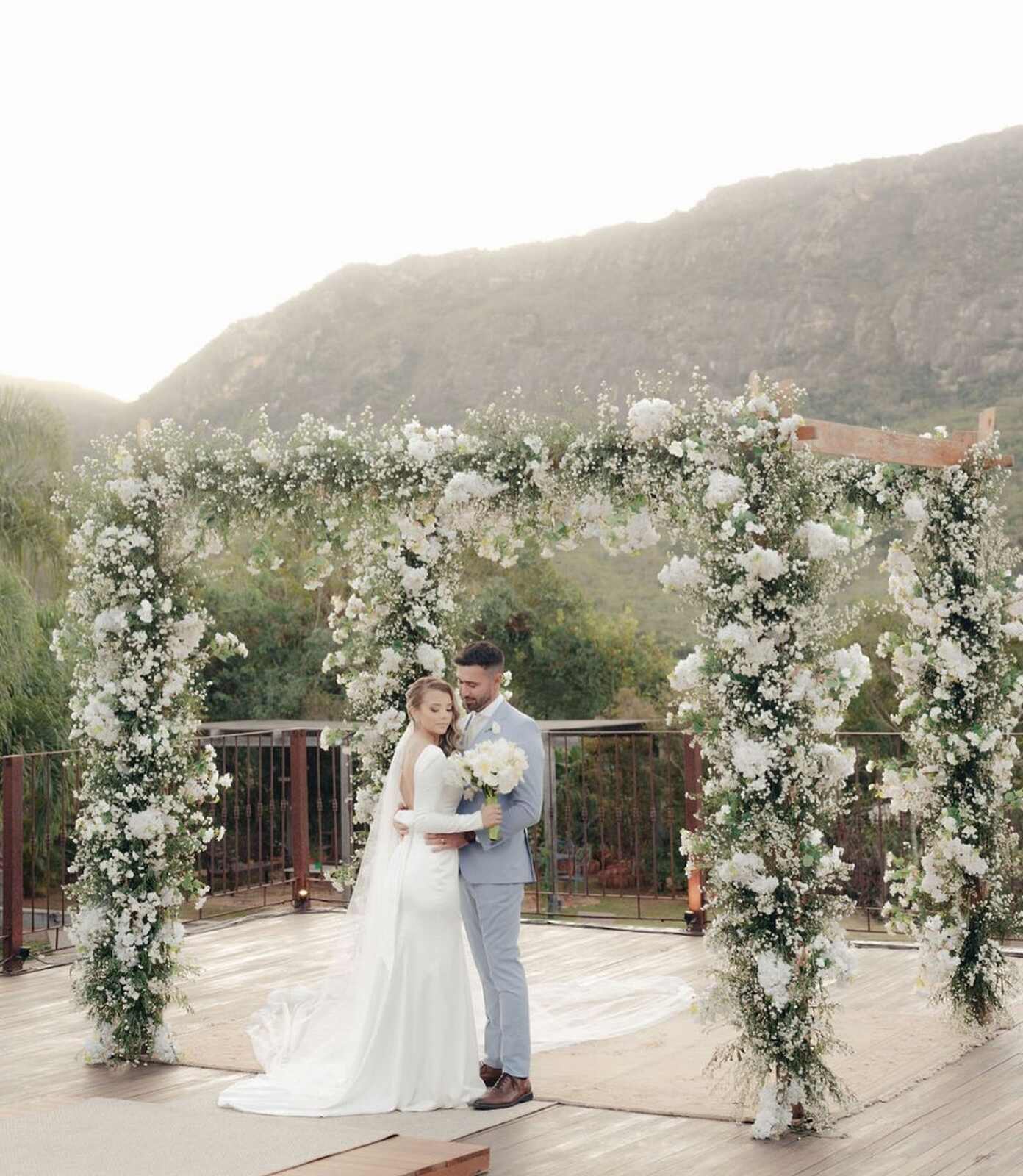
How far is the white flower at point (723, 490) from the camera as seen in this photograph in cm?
543

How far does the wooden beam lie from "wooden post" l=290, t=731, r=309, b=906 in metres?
6.22

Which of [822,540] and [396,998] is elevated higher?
[822,540]

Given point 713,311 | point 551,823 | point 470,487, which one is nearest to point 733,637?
point 470,487

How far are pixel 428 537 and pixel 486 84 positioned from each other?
18.5 metres

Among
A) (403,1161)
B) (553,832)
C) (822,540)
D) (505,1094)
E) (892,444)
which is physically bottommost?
(505,1094)

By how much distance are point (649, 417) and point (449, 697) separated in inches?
55.7

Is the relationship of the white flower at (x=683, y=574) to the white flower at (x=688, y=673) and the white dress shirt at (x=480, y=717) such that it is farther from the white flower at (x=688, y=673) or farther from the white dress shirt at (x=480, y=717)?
the white dress shirt at (x=480, y=717)

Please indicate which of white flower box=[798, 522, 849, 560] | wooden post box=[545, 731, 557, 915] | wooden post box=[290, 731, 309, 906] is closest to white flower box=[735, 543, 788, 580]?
white flower box=[798, 522, 849, 560]

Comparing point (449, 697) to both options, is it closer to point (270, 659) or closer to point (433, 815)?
point (433, 815)

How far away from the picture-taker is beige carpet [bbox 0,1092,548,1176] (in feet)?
15.5

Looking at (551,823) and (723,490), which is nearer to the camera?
(723,490)

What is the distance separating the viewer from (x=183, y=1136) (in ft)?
16.8

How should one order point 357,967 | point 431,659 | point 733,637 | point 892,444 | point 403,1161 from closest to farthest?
point 403,1161 < point 733,637 < point 357,967 < point 892,444 < point 431,659

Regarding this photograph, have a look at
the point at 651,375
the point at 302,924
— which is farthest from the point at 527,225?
the point at 302,924
